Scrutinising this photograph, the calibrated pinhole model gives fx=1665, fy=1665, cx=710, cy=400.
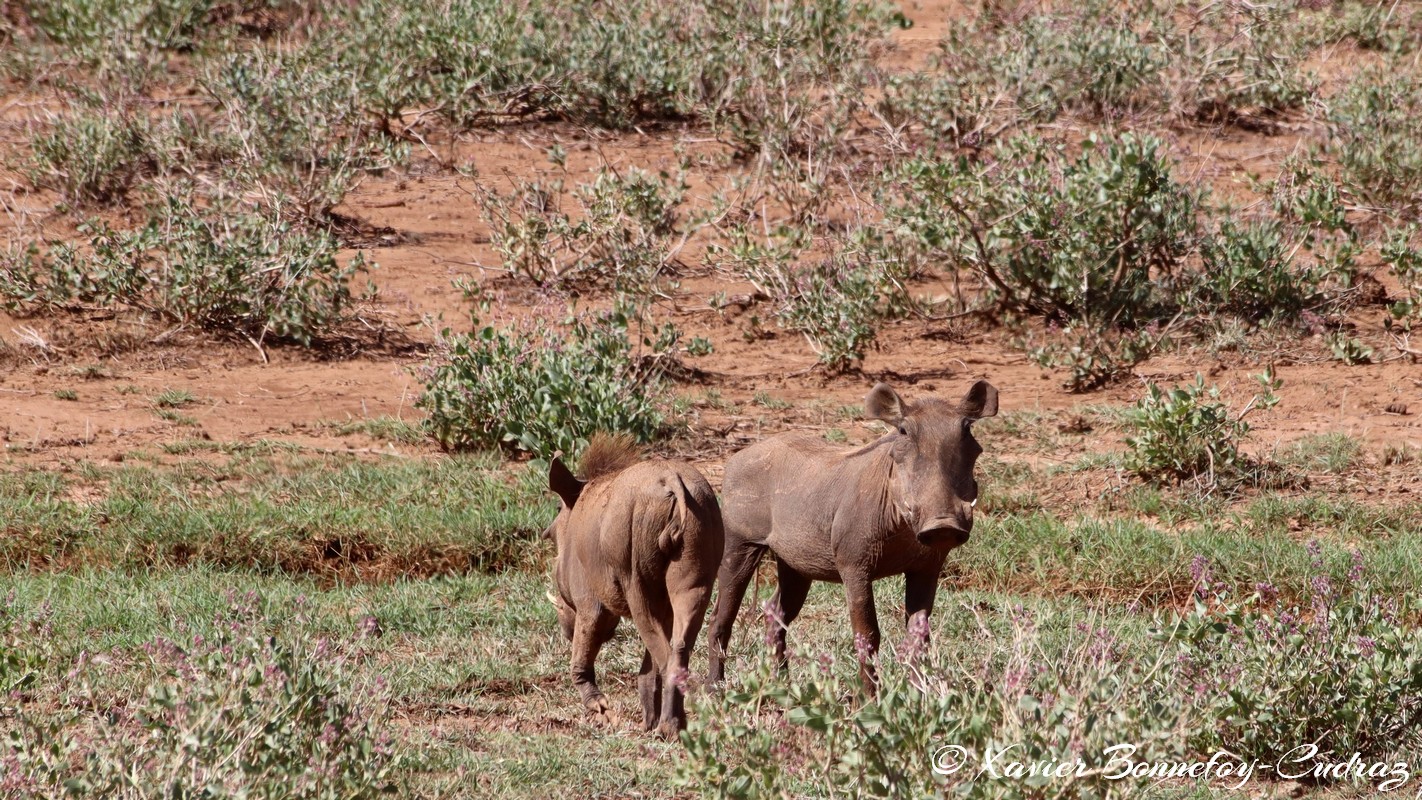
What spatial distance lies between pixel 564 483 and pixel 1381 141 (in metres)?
9.57

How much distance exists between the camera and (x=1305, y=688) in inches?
221

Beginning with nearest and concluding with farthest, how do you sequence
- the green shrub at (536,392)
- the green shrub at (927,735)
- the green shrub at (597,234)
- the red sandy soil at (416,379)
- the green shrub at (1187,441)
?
the green shrub at (927,735) < the green shrub at (1187,441) < the green shrub at (536,392) < the red sandy soil at (416,379) < the green shrub at (597,234)

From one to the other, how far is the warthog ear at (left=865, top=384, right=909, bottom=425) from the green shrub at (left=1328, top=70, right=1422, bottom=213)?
8.63m

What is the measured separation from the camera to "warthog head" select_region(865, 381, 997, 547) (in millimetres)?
5270

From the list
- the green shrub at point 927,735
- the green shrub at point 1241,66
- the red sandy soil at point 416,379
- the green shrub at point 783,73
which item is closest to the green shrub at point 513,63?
the green shrub at point 783,73

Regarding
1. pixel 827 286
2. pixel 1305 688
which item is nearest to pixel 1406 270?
pixel 827 286

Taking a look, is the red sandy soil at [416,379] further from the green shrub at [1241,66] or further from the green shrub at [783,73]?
the green shrub at [1241,66]

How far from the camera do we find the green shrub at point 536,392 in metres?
9.30

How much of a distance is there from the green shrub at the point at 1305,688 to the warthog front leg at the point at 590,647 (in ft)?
6.38

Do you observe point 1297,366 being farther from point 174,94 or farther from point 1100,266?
point 174,94

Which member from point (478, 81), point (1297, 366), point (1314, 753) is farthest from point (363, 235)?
point (1314, 753)

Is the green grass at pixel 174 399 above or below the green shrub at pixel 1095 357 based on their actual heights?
below

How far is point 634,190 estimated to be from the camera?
12.6m

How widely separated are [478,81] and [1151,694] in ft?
36.4
